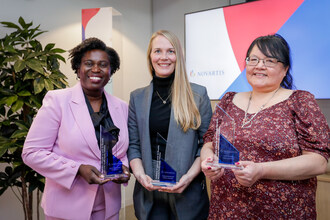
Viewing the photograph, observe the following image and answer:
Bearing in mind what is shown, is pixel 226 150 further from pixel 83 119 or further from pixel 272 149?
pixel 83 119

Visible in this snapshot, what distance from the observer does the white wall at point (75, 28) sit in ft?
10.6

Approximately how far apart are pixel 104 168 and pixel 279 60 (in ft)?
3.31

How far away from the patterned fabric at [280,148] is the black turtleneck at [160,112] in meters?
0.46

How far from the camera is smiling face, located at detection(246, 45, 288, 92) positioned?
1.41 meters

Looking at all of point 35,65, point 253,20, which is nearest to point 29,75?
point 35,65

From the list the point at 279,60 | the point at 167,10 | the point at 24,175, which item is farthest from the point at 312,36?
the point at 24,175

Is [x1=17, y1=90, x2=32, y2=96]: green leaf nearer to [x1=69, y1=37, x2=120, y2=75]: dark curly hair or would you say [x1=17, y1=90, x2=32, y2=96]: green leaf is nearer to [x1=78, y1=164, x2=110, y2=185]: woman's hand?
[x1=69, y1=37, x2=120, y2=75]: dark curly hair

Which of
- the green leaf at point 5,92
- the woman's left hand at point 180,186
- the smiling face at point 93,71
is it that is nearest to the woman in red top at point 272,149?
the woman's left hand at point 180,186

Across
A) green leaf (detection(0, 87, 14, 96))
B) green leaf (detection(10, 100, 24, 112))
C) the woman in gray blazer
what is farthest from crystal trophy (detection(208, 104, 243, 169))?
green leaf (detection(0, 87, 14, 96))

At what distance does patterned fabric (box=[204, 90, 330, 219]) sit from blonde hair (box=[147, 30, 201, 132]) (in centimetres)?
34

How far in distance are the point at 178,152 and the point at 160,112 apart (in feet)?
0.93

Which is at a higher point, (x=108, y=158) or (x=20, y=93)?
(x=20, y=93)

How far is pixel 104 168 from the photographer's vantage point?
4.70ft

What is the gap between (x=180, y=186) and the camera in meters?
1.58
